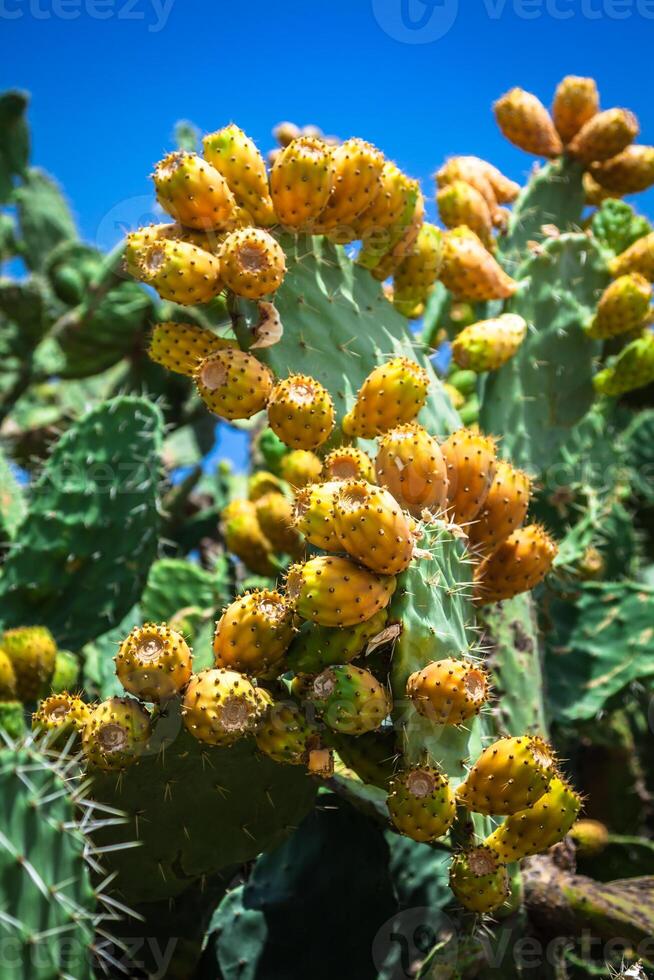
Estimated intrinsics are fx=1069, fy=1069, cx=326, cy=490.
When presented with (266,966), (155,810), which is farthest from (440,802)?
(266,966)

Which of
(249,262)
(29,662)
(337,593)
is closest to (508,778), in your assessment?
(337,593)

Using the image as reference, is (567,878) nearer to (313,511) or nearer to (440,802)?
(440,802)

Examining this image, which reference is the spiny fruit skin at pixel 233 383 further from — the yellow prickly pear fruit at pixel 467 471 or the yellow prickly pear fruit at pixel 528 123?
the yellow prickly pear fruit at pixel 528 123

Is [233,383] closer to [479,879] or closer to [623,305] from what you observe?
[479,879]

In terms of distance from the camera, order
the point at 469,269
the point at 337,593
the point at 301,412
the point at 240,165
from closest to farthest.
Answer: the point at 337,593
the point at 301,412
the point at 240,165
the point at 469,269

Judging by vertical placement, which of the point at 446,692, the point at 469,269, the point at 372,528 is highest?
the point at 469,269

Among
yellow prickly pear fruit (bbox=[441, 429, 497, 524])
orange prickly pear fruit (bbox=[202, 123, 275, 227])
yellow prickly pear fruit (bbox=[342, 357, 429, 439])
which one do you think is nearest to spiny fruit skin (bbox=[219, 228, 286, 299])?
orange prickly pear fruit (bbox=[202, 123, 275, 227])

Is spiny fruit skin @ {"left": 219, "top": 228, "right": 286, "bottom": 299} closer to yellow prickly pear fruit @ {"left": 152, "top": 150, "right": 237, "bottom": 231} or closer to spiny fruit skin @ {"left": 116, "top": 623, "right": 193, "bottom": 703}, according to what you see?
yellow prickly pear fruit @ {"left": 152, "top": 150, "right": 237, "bottom": 231}
